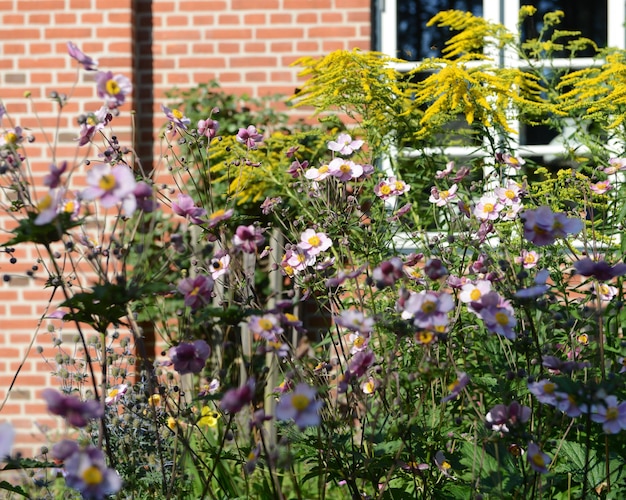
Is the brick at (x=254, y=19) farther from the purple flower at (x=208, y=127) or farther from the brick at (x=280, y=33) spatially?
the purple flower at (x=208, y=127)

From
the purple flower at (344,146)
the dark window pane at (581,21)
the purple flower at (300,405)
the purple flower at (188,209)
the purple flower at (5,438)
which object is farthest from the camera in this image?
the dark window pane at (581,21)

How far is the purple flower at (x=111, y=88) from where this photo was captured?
55.5 inches

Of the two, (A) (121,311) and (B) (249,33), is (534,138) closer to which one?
(B) (249,33)

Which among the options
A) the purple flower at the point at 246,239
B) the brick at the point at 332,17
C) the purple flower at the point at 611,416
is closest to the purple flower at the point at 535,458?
the purple flower at the point at 611,416

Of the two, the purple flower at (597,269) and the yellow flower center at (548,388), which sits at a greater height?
the purple flower at (597,269)

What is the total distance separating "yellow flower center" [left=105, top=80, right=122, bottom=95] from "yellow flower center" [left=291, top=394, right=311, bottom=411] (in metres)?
0.64

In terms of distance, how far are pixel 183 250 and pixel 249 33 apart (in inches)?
117

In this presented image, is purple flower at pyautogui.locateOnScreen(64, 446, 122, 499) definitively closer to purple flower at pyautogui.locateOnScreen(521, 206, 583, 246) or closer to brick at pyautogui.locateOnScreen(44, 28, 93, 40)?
purple flower at pyautogui.locateOnScreen(521, 206, 583, 246)

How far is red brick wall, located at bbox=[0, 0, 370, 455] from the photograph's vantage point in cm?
412

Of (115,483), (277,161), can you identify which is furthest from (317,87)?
(115,483)

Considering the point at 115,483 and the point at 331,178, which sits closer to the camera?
the point at 115,483

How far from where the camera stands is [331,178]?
2.29m

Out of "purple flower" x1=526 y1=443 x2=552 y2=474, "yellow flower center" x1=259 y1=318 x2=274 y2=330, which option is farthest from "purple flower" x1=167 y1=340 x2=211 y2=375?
"purple flower" x1=526 y1=443 x2=552 y2=474

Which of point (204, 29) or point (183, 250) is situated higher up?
point (204, 29)
